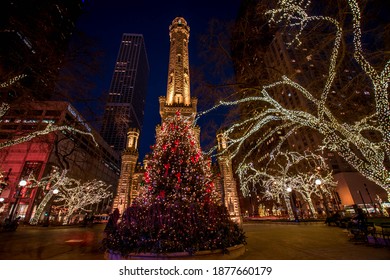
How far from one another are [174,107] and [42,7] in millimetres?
20335

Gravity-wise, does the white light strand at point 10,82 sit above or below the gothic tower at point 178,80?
below

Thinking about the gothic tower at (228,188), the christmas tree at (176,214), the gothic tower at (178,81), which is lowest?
the christmas tree at (176,214)

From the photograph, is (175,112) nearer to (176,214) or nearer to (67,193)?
(176,214)

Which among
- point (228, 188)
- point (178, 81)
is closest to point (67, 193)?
point (178, 81)

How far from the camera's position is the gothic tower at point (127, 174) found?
29347 millimetres

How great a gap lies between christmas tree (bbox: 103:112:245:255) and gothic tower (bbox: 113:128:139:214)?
82.1ft

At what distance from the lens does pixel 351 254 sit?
16.8ft

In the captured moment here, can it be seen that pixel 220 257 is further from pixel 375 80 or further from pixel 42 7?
pixel 42 7

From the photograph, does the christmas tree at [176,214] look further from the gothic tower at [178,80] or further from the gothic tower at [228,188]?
the gothic tower at [178,80]

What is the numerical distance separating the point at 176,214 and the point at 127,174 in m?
28.8

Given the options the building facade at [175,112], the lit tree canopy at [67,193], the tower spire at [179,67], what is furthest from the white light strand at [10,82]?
the tower spire at [179,67]

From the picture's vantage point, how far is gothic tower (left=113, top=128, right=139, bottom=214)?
96.3 feet

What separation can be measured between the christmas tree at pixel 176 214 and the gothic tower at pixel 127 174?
2503 centimetres

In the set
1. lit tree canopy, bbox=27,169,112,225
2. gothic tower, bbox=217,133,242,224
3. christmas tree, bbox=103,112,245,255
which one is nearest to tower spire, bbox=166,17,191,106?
gothic tower, bbox=217,133,242,224
